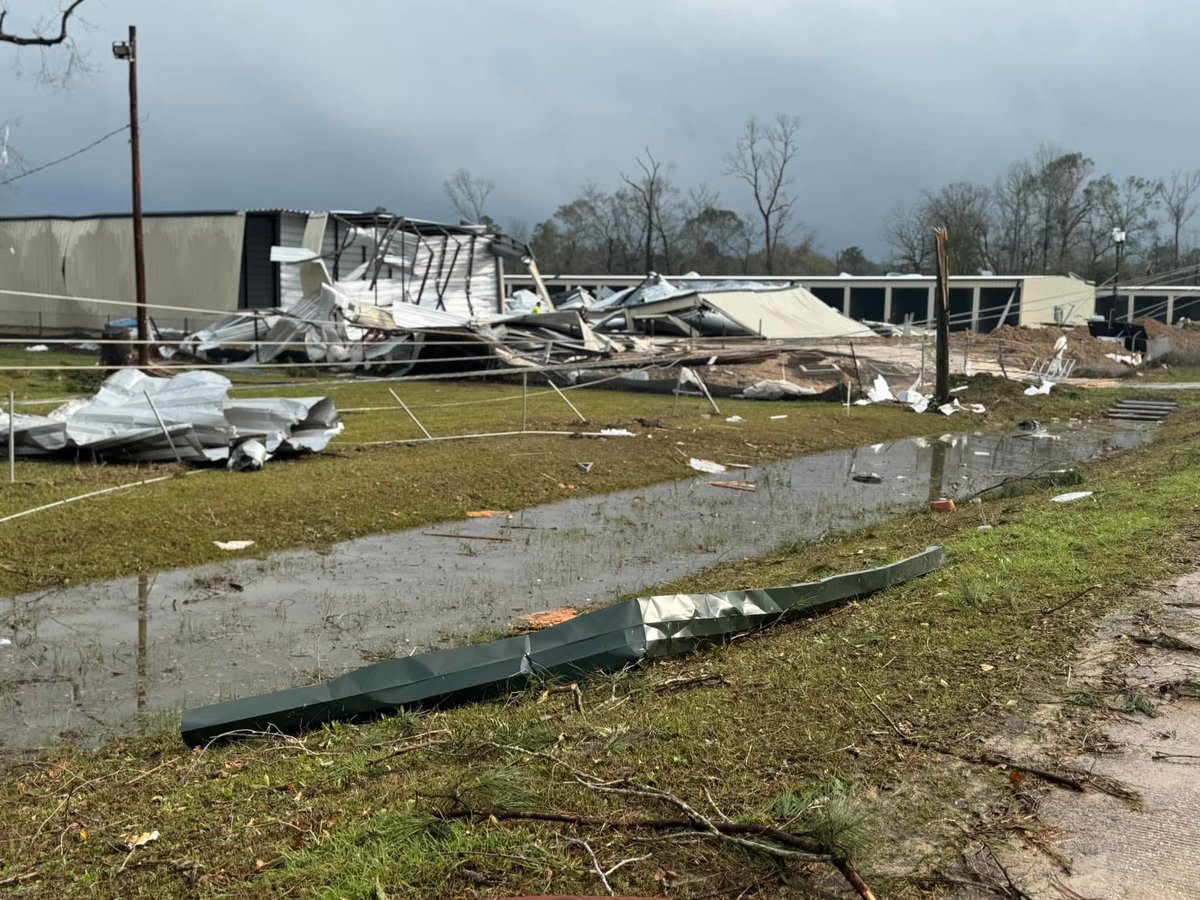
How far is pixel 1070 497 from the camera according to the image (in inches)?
392

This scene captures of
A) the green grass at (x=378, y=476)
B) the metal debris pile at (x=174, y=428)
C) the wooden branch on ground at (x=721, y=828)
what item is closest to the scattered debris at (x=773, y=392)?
the green grass at (x=378, y=476)

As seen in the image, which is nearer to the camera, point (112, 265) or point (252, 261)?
point (252, 261)

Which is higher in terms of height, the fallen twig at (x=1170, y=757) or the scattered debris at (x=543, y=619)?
the fallen twig at (x=1170, y=757)

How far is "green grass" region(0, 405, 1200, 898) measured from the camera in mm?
3283

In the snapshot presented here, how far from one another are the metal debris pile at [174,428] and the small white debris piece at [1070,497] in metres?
8.26

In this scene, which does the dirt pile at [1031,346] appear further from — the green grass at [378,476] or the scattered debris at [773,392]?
the green grass at [378,476]

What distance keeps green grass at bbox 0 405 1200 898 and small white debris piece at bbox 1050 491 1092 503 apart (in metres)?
3.91

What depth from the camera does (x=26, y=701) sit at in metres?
5.62

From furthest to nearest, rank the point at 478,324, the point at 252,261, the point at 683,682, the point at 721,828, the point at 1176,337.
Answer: the point at 1176,337 → the point at 252,261 → the point at 478,324 → the point at 683,682 → the point at 721,828

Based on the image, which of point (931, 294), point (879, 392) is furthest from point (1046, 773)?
point (931, 294)

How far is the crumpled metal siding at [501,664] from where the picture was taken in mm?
4945

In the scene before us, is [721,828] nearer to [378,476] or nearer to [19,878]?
[19,878]

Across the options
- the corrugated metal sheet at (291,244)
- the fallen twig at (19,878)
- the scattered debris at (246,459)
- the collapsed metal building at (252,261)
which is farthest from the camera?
the corrugated metal sheet at (291,244)

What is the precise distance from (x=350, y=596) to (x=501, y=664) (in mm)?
2897
